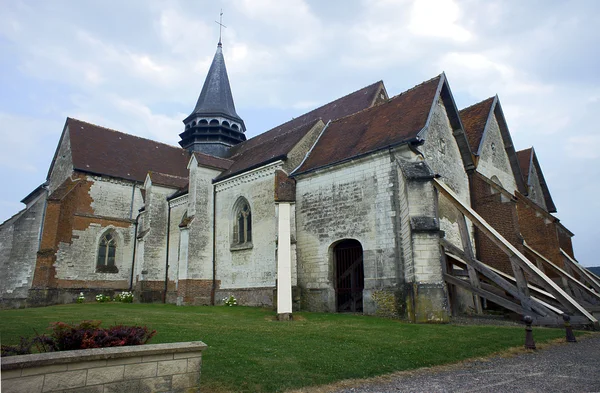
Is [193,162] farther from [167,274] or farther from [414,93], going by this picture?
[414,93]

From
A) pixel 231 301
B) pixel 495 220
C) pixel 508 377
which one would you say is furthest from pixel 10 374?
pixel 495 220

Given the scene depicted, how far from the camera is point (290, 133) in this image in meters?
20.6

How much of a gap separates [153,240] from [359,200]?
13.0 m

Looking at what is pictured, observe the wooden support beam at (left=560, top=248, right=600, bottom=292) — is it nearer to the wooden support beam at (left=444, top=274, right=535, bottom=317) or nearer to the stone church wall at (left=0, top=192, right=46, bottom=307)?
the wooden support beam at (left=444, top=274, right=535, bottom=317)

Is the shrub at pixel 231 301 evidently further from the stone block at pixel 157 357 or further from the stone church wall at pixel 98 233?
the stone block at pixel 157 357

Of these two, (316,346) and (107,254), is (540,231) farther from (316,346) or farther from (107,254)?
(107,254)

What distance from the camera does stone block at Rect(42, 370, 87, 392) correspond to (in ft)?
13.5

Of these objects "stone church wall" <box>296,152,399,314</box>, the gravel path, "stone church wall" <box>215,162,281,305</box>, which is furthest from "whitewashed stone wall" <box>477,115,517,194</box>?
the gravel path

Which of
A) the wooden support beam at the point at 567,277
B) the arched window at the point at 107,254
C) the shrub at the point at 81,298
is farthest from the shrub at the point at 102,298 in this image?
the wooden support beam at the point at 567,277

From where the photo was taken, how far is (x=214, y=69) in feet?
114

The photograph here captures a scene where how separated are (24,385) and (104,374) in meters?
0.74

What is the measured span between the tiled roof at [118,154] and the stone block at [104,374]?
71.5ft

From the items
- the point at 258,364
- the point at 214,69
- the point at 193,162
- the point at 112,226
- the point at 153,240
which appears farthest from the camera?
the point at 214,69

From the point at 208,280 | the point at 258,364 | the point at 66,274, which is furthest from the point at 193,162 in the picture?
the point at 258,364
